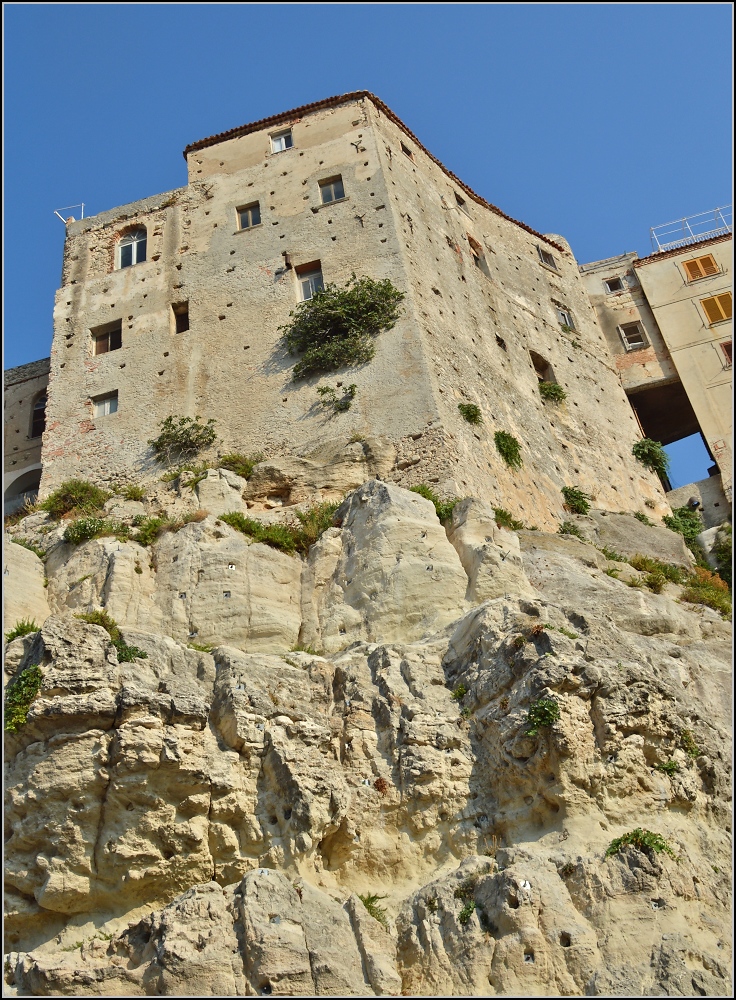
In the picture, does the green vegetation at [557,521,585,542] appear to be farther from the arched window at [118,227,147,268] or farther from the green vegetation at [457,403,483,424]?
the arched window at [118,227,147,268]

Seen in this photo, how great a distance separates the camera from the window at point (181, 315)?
83.0 feet

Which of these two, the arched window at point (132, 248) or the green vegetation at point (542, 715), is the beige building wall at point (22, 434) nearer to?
the arched window at point (132, 248)

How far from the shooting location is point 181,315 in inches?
1007

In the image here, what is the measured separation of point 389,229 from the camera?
81.9ft

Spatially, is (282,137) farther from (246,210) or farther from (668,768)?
(668,768)

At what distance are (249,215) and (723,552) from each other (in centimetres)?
1338

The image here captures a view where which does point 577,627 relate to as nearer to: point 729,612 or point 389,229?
point 729,612

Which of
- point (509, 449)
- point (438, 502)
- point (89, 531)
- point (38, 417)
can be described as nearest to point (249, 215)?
point (38, 417)

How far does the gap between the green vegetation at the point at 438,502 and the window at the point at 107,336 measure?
9.43 m

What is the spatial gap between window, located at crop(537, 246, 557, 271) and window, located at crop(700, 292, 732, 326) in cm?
432

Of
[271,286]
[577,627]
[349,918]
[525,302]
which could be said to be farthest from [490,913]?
[525,302]

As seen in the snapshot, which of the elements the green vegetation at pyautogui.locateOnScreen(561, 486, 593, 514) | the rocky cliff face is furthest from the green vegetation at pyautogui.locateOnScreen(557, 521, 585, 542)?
the rocky cliff face

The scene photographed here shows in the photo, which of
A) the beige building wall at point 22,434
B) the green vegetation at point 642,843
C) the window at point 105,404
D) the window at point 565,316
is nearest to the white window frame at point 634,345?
the window at point 565,316

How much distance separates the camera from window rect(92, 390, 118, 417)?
24.1 meters
